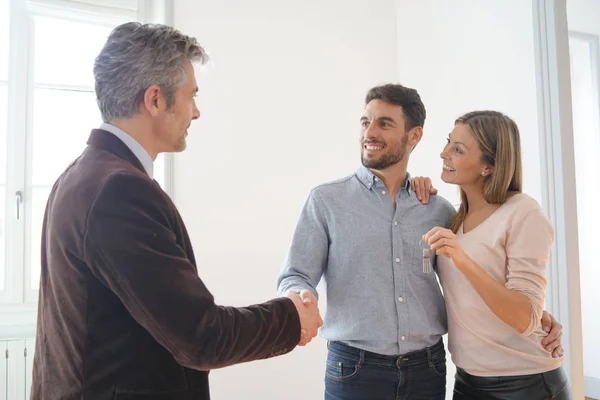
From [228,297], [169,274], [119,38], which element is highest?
[119,38]

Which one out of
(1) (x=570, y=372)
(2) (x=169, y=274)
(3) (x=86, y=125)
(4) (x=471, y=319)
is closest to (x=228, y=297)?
(3) (x=86, y=125)

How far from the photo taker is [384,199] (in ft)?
5.96

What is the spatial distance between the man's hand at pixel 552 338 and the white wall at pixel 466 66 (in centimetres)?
96

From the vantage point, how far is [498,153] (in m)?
1.71

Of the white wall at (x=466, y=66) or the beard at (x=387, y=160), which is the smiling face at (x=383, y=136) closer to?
the beard at (x=387, y=160)

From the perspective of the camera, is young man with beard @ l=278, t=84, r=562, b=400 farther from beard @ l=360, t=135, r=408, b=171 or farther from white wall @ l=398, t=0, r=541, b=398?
white wall @ l=398, t=0, r=541, b=398

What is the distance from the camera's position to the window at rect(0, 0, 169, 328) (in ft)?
8.88

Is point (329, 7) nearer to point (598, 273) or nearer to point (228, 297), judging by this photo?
point (228, 297)

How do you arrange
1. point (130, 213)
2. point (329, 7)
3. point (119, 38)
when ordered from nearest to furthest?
1. point (130, 213)
2. point (119, 38)
3. point (329, 7)

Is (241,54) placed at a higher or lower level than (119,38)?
higher

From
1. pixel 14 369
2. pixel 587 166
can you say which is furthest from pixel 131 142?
pixel 587 166

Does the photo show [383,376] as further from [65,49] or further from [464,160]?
[65,49]

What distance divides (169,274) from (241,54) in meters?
2.15

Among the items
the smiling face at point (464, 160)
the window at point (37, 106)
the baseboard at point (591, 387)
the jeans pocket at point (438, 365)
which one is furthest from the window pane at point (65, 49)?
the baseboard at point (591, 387)
